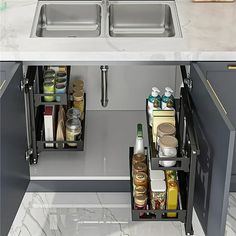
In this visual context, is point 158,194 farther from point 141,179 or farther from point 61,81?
point 61,81

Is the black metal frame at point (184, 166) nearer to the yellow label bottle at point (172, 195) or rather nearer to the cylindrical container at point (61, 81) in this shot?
the yellow label bottle at point (172, 195)

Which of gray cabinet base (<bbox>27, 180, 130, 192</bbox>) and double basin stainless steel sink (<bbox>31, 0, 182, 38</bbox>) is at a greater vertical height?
double basin stainless steel sink (<bbox>31, 0, 182, 38</bbox>)

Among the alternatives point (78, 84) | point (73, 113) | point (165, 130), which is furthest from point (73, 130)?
point (165, 130)

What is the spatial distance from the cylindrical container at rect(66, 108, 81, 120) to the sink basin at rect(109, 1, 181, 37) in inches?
16.8

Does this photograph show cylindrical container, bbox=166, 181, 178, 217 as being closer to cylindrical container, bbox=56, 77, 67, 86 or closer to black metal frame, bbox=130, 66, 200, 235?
black metal frame, bbox=130, 66, 200, 235

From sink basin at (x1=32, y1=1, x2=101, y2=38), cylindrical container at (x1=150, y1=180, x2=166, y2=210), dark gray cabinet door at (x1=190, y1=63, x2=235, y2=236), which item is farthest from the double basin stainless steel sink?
cylindrical container at (x1=150, y1=180, x2=166, y2=210)

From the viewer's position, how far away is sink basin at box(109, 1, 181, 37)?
10.5 ft

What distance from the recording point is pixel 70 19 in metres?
3.27

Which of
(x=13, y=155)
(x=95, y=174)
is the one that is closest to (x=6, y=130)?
(x=13, y=155)

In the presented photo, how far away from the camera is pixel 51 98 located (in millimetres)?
2908

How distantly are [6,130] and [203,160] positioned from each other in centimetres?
76

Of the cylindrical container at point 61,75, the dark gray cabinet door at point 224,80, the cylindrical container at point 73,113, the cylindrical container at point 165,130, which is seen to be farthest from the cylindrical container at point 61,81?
the dark gray cabinet door at point 224,80

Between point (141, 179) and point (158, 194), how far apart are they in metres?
0.10

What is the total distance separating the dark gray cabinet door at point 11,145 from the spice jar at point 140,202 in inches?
18.6
